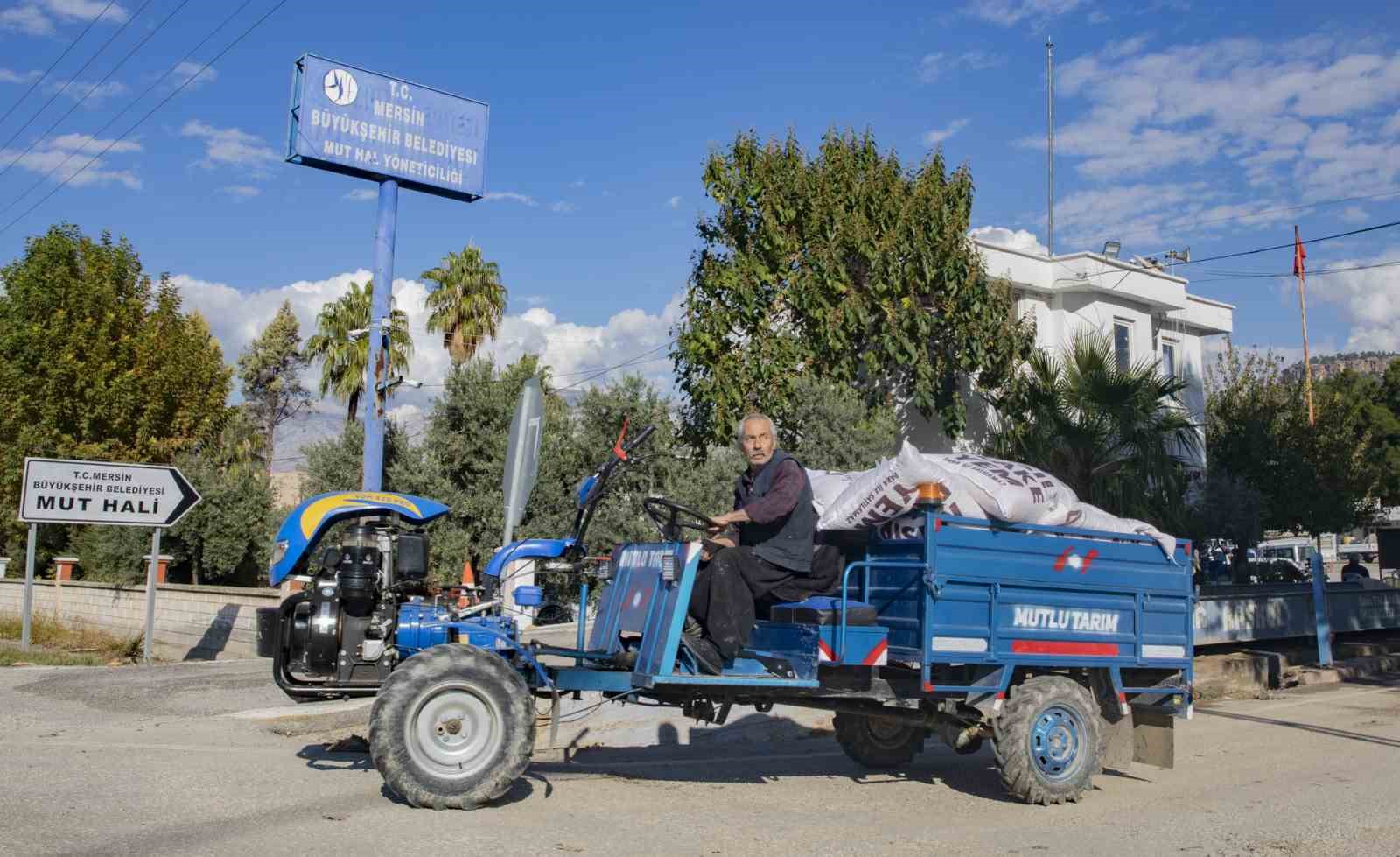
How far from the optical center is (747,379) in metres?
20.0

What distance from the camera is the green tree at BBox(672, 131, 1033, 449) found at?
2027cm

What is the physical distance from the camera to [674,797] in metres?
7.12

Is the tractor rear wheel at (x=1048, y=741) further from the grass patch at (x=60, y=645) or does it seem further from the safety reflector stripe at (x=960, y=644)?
the grass patch at (x=60, y=645)

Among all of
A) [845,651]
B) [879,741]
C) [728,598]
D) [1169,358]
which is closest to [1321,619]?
[879,741]

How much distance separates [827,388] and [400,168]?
980 centimetres

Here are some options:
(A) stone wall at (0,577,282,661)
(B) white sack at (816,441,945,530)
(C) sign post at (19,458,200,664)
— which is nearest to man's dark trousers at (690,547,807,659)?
(B) white sack at (816,441,945,530)

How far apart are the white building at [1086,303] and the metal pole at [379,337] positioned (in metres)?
10.5

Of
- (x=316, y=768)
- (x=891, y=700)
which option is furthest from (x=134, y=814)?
(x=891, y=700)

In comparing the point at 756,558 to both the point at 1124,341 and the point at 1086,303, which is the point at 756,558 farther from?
the point at 1124,341

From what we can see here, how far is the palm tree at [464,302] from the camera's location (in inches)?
1192

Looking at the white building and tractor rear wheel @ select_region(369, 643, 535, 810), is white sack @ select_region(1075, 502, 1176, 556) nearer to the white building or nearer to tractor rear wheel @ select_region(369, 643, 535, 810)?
tractor rear wheel @ select_region(369, 643, 535, 810)

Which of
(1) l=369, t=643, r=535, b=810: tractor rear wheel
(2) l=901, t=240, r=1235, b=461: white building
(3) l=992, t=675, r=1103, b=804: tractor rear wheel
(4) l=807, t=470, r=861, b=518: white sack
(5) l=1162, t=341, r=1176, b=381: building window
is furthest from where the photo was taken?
(5) l=1162, t=341, r=1176, b=381: building window

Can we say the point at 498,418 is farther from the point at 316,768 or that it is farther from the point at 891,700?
the point at 891,700

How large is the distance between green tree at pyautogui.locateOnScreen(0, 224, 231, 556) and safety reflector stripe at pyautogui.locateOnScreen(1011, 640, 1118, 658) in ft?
84.2
